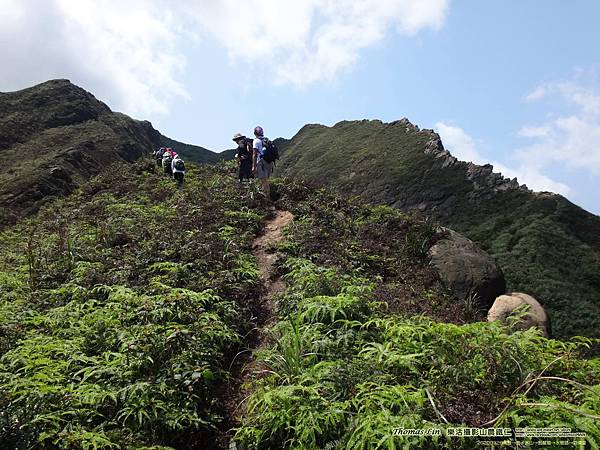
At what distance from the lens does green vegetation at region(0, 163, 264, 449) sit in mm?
4168

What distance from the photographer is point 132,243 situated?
10.3 metres

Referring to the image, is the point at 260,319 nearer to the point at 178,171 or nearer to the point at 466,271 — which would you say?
the point at 466,271

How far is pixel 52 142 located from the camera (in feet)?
99.7

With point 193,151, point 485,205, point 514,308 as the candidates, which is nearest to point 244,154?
point 514,308

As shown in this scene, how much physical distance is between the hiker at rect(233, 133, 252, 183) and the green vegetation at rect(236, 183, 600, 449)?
9178mm

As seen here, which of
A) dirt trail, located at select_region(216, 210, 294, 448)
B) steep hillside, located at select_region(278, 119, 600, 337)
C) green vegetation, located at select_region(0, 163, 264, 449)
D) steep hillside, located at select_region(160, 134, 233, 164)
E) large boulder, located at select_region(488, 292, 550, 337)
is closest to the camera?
green vegetation, located at select_region(0, 163, 264, 449)

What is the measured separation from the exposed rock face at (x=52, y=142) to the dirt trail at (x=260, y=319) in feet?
37.4

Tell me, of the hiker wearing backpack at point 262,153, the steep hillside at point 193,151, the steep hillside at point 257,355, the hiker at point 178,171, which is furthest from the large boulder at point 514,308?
the steep hillside at point 193,151

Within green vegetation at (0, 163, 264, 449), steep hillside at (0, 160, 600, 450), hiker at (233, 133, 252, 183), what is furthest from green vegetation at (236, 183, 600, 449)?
hiker at (233, 133, 252, 183)

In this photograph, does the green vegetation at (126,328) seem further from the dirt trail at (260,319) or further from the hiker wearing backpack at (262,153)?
the hiker wearing backpack at (262,153)

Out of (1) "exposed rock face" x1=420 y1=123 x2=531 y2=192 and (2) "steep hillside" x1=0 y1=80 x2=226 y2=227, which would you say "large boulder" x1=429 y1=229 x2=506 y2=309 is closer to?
(2) "steep hillside" x1=0 y1=80 x2=226 y2=227

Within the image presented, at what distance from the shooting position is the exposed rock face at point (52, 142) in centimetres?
2031

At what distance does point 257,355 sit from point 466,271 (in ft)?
21.8

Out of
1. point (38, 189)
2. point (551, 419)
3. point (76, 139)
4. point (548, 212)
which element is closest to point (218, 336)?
point (551, 419)
